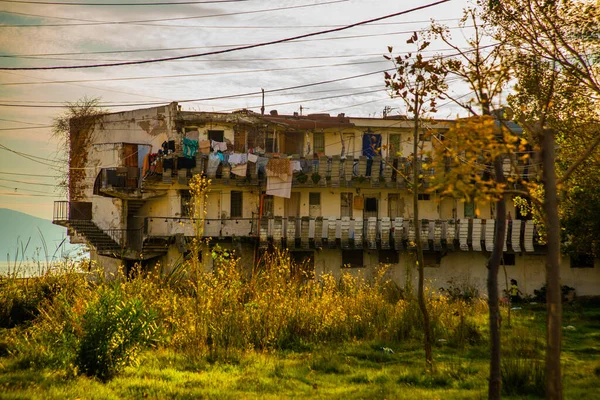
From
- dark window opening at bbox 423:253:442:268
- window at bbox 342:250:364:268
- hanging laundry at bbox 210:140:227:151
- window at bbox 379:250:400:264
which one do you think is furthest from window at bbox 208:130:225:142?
dark window opening at bbox 423:253:442:268

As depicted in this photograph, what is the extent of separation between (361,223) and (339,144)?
22.8 feet

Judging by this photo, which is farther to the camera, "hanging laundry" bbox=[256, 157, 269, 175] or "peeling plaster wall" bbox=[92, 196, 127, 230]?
"peeling plaster wall" bbox=[92, 196, 127, 230]

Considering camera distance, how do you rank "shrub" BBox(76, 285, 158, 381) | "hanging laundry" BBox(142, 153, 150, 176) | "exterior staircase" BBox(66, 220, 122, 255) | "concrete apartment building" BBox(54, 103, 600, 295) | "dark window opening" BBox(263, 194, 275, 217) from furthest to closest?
1. "dark window opening" BBox(263, 194, 275, 217)
2. "hanging laundry" BBox(142, 153, 150, 176)
3. "exterior staircase" BBox(66, 220, 122, 255)
4. "concrete apartment building" BBox(54, 103, 600, 295)
5. "shrub" BBox(76, 285, 158, 381)

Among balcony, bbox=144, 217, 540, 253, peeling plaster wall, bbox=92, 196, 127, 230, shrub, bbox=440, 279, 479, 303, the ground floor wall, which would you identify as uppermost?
peeling plaster wall, bbox=92, 196, 127, 230

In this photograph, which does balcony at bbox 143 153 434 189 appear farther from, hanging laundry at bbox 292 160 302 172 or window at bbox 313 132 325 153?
window at bbox 313 132 325 153

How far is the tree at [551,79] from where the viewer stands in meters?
7.48

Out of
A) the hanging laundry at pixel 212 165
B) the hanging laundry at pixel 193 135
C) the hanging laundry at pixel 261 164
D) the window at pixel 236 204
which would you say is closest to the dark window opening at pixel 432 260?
the hanging laundry at pixel 261 164

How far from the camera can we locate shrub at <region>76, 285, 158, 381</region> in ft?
35.9

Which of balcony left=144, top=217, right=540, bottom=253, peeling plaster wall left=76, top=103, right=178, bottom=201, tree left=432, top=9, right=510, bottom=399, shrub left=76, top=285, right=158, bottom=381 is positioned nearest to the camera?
tree left=432, top=9, right=510, bottom=399

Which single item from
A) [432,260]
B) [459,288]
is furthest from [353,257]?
[459,288]

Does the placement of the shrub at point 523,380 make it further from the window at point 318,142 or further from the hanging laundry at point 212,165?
the window at point 318,142

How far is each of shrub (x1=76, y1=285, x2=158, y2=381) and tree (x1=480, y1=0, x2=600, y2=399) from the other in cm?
698

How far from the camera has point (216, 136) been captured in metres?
41.1

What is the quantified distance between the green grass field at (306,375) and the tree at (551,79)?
311 cm
